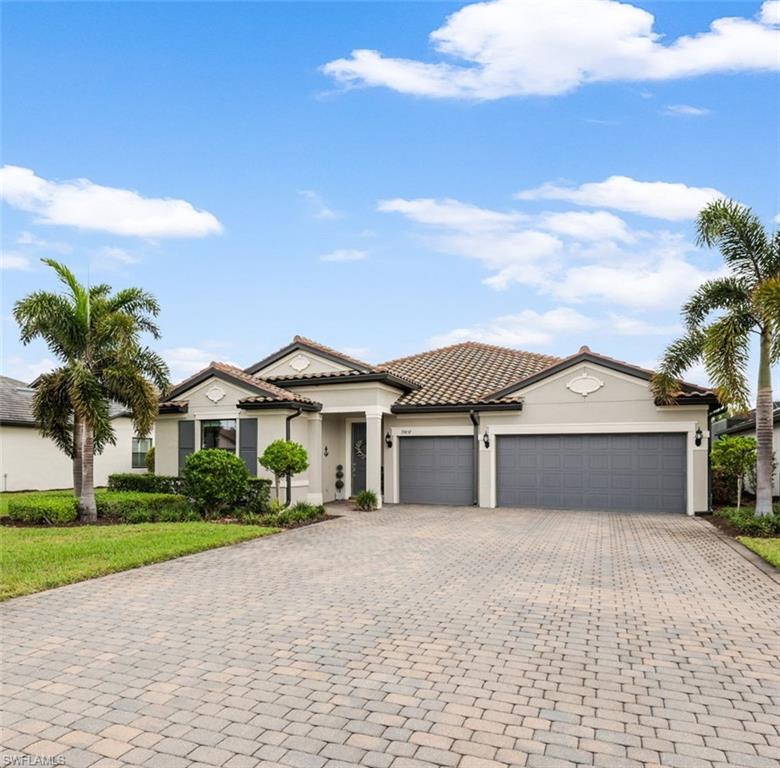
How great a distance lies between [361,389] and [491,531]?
676 cm

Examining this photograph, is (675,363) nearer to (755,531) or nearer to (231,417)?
(755,531)

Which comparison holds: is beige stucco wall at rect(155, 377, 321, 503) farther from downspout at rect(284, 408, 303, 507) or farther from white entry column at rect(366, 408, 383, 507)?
white entry column at rect(366, 408, 383, 507)

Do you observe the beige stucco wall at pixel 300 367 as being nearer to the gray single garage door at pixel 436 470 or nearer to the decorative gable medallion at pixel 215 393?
the decorative gable medallion at pixel 215 393

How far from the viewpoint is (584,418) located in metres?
17.7

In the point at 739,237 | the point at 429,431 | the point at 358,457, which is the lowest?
the point at 358,457

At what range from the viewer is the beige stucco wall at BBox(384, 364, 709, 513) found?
1667 cm

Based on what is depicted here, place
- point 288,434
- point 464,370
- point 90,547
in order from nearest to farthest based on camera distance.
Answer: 1. point 90,547
2. point 288,434
3. point 464,370

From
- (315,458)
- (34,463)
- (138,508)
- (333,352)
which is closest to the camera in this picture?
(138,508)

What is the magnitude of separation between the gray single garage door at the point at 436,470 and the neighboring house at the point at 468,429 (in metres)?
0.03

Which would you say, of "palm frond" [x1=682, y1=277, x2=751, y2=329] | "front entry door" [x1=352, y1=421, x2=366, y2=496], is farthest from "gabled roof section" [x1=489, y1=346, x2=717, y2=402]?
"front entry door" [x1=352, y1=421, x2=366, y2=496]

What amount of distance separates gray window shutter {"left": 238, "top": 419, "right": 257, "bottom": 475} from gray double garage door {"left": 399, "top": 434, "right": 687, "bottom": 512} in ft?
16.1

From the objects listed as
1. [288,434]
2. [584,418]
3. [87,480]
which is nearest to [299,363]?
[288,434]

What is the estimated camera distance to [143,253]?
16.7m

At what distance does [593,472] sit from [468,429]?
3895mm
